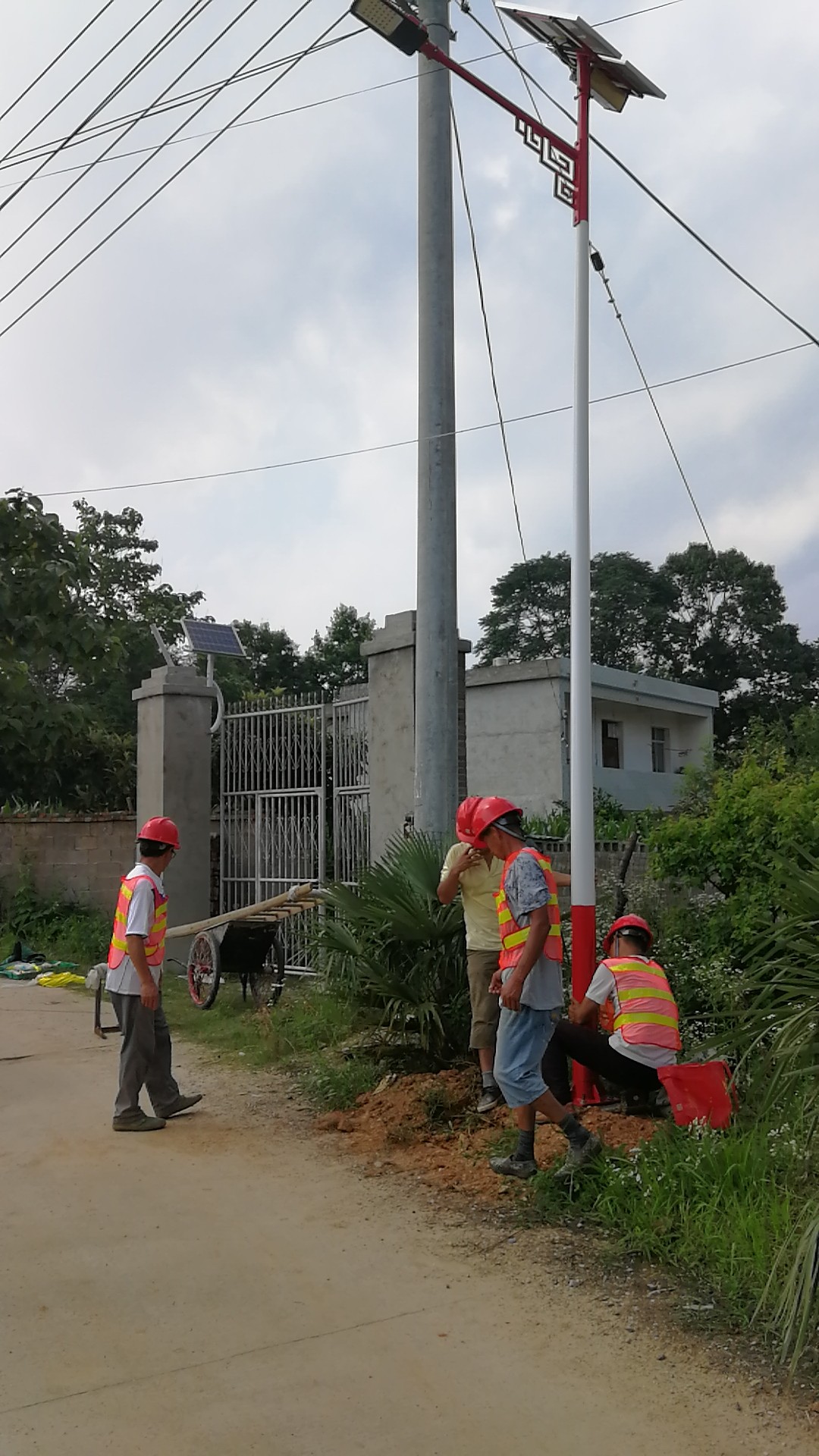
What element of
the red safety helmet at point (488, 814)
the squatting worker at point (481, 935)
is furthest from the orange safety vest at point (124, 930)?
the red safety helmet at point (488, 814)

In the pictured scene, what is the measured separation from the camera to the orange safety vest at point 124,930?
21.4 feet

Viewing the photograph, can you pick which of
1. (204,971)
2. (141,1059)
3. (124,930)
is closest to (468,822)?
(124,930)

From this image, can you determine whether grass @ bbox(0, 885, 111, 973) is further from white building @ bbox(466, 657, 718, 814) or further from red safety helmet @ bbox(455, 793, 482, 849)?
white building @ bbox(466, 657, 718, 814)

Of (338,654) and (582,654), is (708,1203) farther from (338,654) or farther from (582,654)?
Result: (338,654)

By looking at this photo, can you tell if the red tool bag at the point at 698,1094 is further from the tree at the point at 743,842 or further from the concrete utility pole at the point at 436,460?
the concrete utility pole at the point at 436,460

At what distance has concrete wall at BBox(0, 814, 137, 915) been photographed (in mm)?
14000

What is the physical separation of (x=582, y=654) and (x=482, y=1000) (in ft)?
6.17

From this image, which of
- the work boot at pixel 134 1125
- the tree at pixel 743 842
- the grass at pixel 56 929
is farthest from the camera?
the grass at pixel 56 929

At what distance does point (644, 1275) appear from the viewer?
4.25 m

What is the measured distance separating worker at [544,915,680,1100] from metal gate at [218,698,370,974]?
4.55 metres

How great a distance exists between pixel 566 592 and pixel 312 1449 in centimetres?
4535

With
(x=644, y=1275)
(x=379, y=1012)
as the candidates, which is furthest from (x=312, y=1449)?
(x=379, y=1012)

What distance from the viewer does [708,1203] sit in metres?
4.41

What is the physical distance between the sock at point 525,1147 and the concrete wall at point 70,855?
30.0ft
